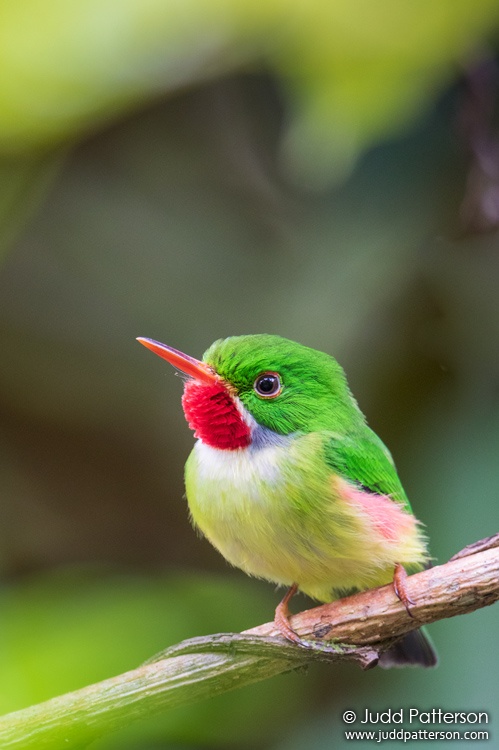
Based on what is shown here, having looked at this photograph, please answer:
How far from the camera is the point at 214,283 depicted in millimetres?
3379

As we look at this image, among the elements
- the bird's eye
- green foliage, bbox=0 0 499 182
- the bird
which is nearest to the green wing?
the bird

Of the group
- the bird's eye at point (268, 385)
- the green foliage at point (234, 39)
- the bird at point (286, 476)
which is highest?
the green foliage at point (234, 39)

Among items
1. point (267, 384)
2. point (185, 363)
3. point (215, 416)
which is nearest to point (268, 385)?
point (267, 384)

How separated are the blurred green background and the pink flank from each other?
1.62ft

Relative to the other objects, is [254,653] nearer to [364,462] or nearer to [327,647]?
[327,647]

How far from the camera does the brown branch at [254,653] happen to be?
4.50 feet

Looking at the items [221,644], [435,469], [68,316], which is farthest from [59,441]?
[221,644]

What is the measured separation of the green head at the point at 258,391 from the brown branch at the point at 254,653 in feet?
1.28

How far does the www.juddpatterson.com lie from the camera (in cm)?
221

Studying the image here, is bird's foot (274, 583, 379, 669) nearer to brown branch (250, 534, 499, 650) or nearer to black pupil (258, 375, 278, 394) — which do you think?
brown branch (250, 534, 499, 650)

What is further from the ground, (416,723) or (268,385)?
Answer: (268,385)

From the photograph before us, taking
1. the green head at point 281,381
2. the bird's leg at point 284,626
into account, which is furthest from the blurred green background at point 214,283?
the green head at point 281,381

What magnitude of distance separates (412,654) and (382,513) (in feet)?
1.47

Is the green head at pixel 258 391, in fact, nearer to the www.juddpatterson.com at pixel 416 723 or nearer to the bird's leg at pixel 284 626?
the bird's leg at pixel 284 626
